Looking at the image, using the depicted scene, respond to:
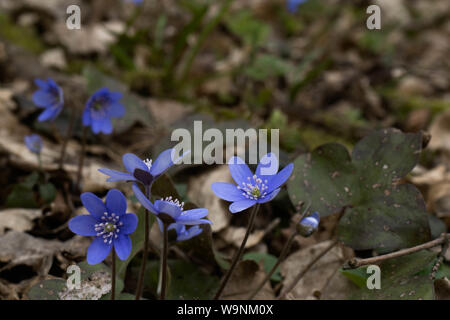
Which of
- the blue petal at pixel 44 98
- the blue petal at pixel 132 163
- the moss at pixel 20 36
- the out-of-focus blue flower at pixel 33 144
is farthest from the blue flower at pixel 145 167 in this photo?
the moss at pixel 20 36

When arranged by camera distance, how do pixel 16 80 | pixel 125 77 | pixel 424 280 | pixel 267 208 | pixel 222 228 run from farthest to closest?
pixel 125 77, pixel 16 80, pixel 267 208, pixel 222 228, pixel 424 280

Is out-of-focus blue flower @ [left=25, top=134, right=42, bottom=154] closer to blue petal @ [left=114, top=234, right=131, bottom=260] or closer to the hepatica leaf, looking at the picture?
blue petal @ [left=114, top=234, right=131, bottom=260]

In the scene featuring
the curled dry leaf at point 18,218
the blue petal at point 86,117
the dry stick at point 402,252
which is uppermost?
the blue petal at point 86,117

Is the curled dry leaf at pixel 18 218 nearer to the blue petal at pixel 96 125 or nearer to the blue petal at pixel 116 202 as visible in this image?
the blue petal at pixel 96 125

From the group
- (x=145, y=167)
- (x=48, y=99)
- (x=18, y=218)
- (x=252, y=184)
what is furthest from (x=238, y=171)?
(x=48, y=99)

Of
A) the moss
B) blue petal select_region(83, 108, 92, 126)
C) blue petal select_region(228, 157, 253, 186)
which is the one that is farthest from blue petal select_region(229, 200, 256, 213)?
the moss
